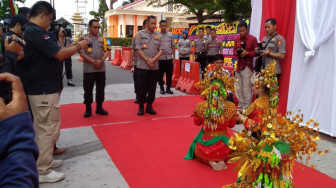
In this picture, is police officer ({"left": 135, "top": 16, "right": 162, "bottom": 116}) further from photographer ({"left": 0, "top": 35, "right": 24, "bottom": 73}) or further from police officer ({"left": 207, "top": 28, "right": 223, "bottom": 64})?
photographer ({"left": 0, "top": 35, "right": 24, "bottom": 73})

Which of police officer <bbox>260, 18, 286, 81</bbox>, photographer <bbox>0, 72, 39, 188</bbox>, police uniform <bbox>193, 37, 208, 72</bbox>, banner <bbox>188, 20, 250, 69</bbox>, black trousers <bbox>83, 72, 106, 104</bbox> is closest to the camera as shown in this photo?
photographer <bbox>0, 72, 39, 188</bbox>

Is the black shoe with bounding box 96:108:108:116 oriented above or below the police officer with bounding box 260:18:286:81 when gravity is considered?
below

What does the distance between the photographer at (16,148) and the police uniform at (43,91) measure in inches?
90.6

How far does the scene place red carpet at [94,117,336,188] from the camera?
→ 319 centimetres

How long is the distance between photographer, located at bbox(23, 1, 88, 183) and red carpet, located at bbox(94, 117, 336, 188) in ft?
2.90

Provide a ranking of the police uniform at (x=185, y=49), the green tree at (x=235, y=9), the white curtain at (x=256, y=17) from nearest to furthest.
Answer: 1. the white curtain at (x=256, y=17)
2. the police uniform at (x=185, y=49)
3. the green tree at (x=235, y=9)

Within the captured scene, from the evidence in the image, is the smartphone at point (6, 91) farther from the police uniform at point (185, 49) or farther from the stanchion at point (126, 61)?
the stanchion at point (126, 61)

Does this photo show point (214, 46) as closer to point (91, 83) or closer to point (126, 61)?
point (91, 83)

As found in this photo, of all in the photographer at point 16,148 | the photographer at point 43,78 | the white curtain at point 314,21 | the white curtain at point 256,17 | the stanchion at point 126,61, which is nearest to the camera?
the photographer at point 16,148

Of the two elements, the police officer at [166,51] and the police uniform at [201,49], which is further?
the police uniform at [201,49]

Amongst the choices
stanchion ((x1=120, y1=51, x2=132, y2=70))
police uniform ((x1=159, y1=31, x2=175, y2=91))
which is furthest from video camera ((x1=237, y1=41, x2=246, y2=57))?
stanchion ((x1=120, y1=51, x2=132, y2=70))

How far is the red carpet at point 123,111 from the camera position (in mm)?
5484

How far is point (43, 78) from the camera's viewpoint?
316cm

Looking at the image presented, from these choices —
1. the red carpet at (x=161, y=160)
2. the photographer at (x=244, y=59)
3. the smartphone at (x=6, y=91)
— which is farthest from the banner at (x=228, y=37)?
the smartphone at (x=6, y=91)
